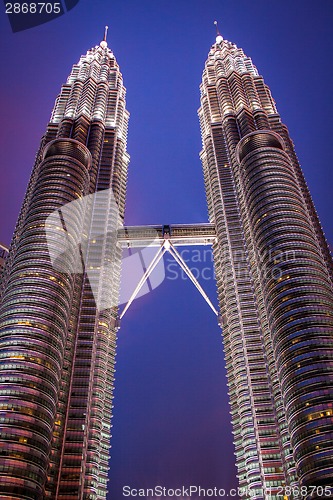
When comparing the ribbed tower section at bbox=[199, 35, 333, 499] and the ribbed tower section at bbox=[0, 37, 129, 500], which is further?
the ribbed tower section at bbox=[199, 35, 333, 499]

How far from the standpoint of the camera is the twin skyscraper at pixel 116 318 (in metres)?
87.4

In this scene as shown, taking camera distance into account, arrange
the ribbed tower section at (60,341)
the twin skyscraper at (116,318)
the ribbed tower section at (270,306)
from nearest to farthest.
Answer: the ribbed tower section at (60,341)
the twin skyscraper at (116,318)
the ribbed tower section at (270,306)

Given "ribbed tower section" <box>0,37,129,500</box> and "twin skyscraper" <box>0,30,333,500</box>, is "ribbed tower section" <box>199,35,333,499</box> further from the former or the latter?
"ribbed tower section" <box>0,37,129,500</box>

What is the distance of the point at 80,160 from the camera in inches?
5581

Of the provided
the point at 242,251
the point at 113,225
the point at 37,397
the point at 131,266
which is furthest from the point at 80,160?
the point at 37,397

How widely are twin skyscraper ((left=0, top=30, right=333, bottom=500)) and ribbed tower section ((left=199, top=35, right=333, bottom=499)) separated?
1.00 feet

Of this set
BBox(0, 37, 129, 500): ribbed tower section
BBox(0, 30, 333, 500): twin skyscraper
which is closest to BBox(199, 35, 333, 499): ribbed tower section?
BBox(0, 30, 333, 500): twin skyscraper

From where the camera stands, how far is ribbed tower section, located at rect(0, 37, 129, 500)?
86312 millimetres

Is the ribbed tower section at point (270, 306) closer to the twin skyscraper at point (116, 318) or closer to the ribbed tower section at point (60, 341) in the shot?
the twin skyscraper at point (116, 318)

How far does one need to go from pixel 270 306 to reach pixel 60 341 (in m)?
45.0

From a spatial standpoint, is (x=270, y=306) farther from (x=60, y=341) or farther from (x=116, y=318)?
(x=60, y=341)

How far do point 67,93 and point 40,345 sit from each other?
387ft

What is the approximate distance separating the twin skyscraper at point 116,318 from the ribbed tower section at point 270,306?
303mm

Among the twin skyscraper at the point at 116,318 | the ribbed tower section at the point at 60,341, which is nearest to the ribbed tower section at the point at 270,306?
the twin skyscraper at the point at 116,318
